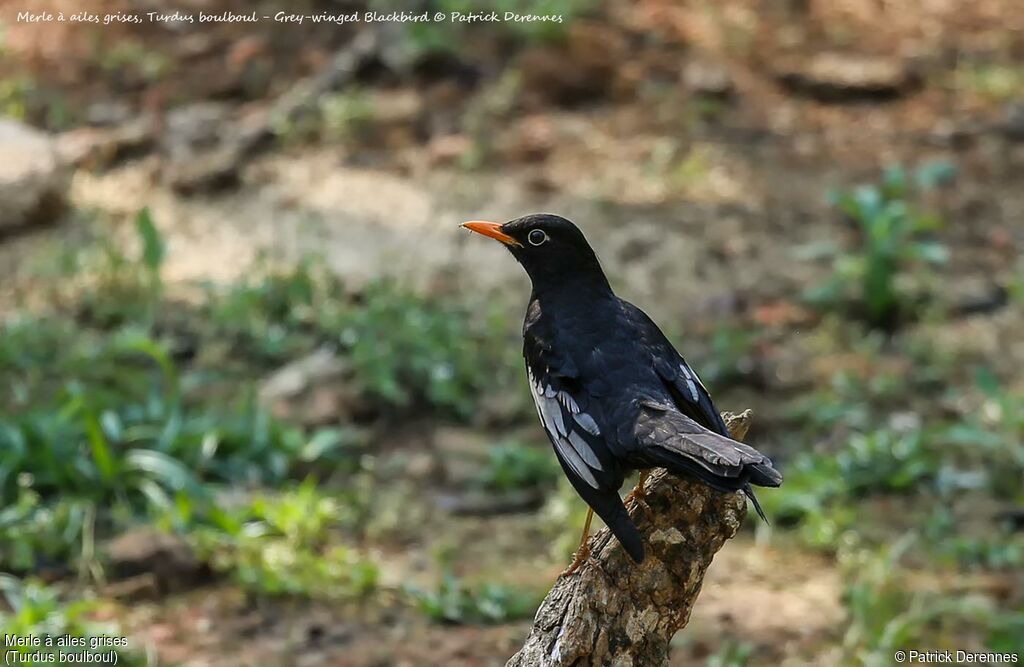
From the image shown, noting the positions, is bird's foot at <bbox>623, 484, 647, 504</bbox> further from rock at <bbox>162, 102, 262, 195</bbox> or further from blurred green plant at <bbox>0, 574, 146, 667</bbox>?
rock at <bbox>162, 102, 262, 195</bbox>

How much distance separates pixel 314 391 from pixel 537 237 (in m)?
2.88

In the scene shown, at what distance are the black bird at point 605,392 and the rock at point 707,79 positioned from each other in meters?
6.28

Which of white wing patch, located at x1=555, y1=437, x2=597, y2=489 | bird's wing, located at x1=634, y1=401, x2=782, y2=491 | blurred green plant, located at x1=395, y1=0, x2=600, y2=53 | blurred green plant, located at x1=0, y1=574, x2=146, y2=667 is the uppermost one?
blurred green plant, located at x1=395, y1=0, x2=600, y2=53

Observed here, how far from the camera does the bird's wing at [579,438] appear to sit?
3.64m

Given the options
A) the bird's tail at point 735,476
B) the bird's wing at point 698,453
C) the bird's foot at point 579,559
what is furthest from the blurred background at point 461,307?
the bird's tail at point 735,476

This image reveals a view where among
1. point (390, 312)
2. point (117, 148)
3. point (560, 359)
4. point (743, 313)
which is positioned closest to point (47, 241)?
point (117, 148)

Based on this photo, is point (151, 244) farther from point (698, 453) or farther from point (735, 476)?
point (735, 476)

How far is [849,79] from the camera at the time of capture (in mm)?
10734

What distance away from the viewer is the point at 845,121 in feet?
34.0

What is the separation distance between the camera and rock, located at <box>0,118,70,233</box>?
845 cm

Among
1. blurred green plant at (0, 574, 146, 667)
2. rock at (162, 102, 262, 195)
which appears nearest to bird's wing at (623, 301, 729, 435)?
blurred green plant at (0, 574, 146, 667)

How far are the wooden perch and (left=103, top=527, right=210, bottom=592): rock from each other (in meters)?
2.24

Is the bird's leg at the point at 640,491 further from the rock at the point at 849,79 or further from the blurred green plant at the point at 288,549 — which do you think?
the rock at the point at 849,79

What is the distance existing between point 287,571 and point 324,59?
591 centimetres
